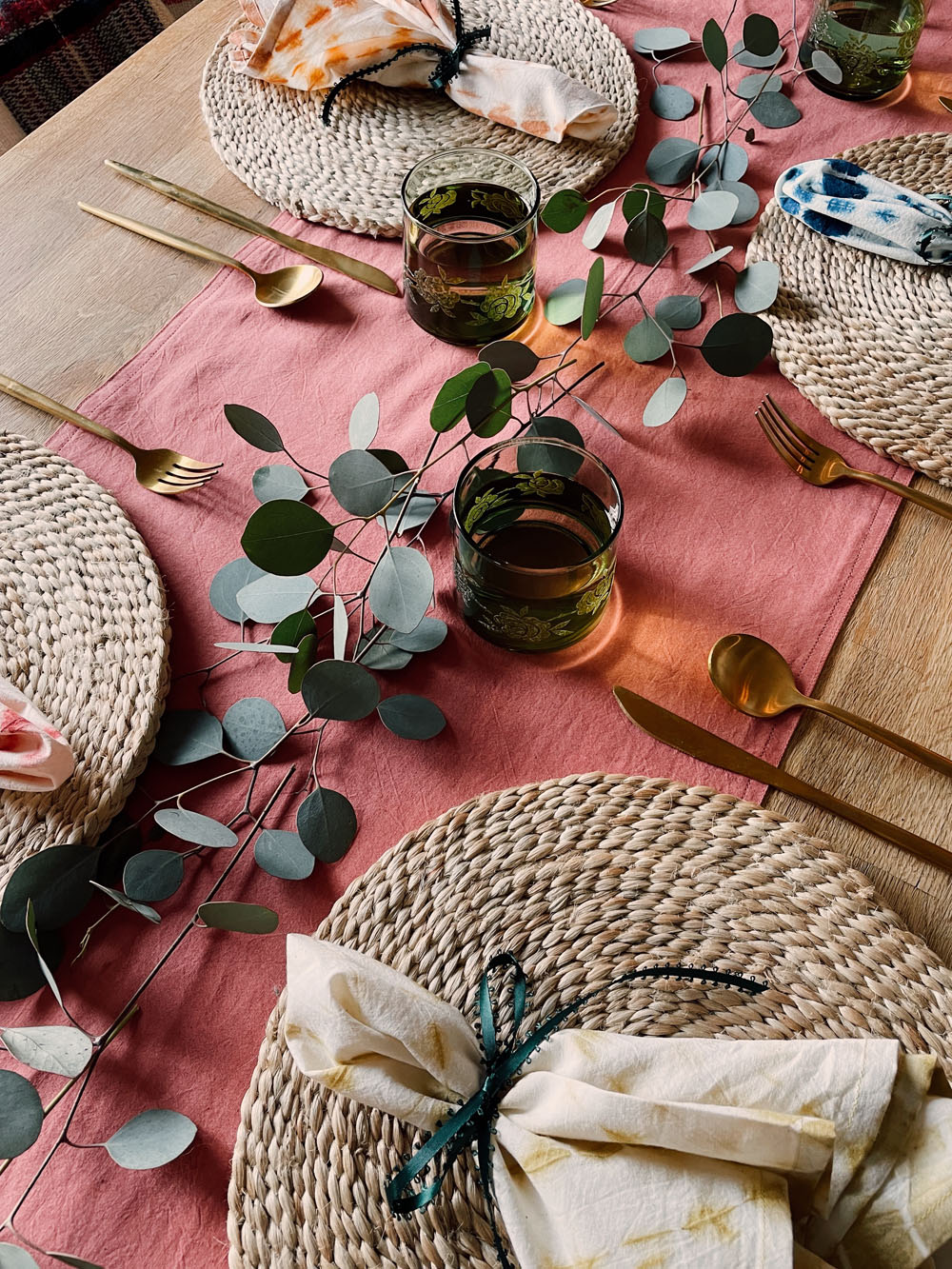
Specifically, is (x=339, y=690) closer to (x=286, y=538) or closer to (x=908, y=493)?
(x=286, y=538)

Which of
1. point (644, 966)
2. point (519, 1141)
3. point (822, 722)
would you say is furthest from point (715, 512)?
point (519, 1141)

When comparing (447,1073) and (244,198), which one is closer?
(447,1073)

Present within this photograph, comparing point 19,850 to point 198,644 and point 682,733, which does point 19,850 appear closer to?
point 198,644

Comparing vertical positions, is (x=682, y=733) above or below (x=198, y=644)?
below

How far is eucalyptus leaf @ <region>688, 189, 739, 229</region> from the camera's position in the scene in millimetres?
815

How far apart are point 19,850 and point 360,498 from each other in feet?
0.85

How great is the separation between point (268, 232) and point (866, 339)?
0.46 metres

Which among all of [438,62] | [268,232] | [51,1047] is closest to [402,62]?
[438,62]

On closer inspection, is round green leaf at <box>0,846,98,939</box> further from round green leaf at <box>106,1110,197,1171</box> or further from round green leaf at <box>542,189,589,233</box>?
round green leaf at <box>542,189,589,233</box>

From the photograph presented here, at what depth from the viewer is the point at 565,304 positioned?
2.59ft

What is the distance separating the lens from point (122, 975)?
522 mm

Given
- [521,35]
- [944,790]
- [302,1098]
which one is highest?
[521,35]

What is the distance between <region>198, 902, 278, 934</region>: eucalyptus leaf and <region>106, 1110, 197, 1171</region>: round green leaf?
0.09m

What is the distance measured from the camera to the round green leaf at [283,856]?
55 cm
